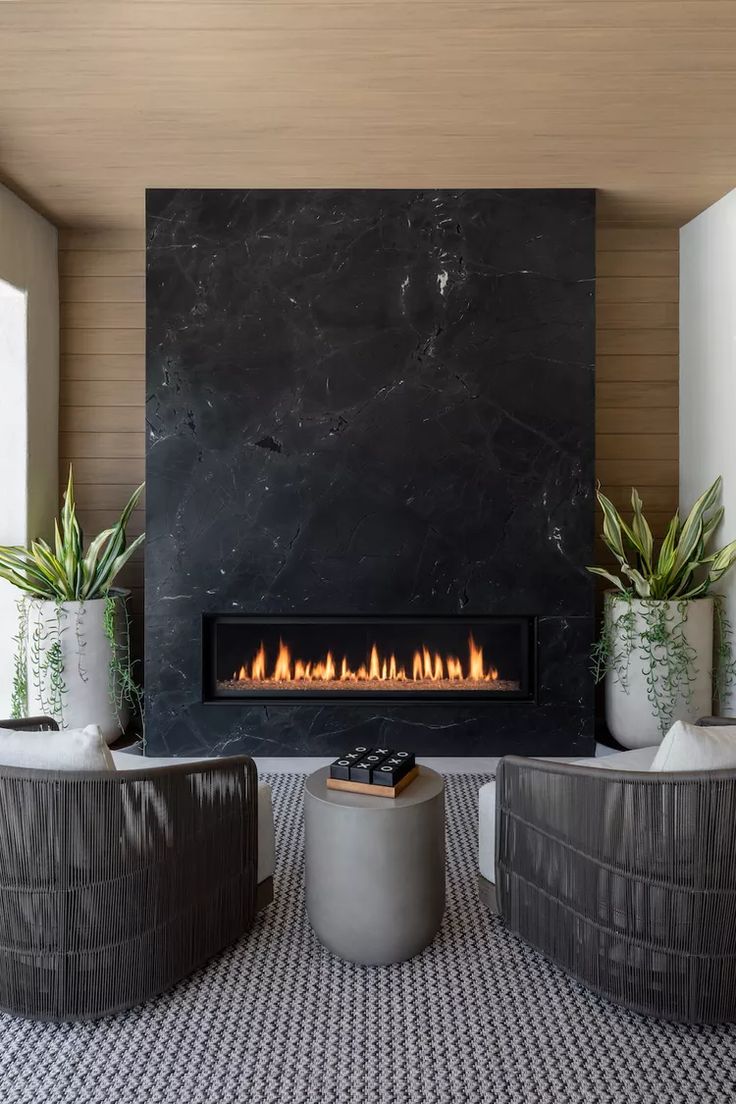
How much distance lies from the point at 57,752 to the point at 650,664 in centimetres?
274

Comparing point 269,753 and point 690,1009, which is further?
point 269,753

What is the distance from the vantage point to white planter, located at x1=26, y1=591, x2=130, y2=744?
3.66 metres

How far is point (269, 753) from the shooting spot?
3.78 metres

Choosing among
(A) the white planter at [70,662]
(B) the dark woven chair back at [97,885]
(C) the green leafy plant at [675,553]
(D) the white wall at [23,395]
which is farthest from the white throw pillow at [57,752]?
(C) the green leafy plant at [675,553]

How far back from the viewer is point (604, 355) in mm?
4234

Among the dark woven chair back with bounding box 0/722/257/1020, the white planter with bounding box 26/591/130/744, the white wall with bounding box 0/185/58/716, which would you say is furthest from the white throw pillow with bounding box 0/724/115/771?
the white wall with bounding box 0/185/58/716

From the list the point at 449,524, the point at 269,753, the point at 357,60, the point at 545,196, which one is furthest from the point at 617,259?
the point at 269,753

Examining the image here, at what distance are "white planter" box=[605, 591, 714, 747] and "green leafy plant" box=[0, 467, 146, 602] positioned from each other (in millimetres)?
2346

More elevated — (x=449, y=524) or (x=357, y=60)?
(x=357, y=60)

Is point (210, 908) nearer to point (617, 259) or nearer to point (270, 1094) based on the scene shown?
point (270, 1094)

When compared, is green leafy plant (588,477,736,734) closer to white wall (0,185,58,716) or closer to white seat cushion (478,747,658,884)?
white seat cushion (478,747,658,884)

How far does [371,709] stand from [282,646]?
0.54 m

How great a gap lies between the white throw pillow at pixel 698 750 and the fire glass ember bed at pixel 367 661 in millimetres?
1923

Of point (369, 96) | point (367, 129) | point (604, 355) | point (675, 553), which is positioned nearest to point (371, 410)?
point (367, 129)
